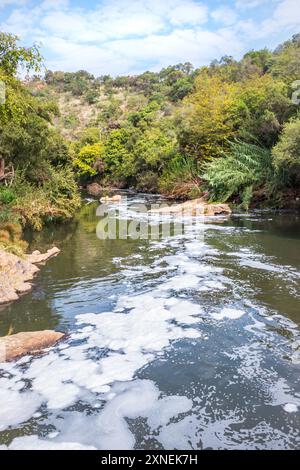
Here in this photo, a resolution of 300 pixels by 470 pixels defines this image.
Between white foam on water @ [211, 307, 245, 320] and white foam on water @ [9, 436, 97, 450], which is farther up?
white foam on water @ [211, 307, 245, 320]

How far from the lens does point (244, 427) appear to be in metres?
3.94

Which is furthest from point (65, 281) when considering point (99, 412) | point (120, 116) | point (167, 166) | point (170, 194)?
point (120, 116)

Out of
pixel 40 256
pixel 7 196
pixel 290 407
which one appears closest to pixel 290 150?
pixel 40 256

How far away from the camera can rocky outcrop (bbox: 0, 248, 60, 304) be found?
7.88 metres

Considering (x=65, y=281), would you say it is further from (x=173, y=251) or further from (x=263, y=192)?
(x=263, y=192)

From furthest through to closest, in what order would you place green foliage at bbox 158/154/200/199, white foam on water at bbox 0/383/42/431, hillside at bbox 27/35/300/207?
green foliage at bbox 158/154/200/199 → hillside at bbox 27/35/300/207 → white foam on water at bbox 0/383/42/431

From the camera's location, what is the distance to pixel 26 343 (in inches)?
225

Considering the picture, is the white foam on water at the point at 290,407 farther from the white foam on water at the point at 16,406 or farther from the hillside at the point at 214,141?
the hillside at the point at 214,141

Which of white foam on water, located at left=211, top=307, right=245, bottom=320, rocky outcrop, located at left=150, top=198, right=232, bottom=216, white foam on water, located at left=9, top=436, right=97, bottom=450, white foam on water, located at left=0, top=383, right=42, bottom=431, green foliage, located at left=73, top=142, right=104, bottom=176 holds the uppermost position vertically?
green foliage, located at left=73, top=142, right=104, bottom=176

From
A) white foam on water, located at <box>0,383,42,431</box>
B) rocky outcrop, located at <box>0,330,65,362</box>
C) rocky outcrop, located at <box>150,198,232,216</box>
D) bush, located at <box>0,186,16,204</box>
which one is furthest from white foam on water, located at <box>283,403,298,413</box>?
rocky outcrop, located at <box>150,198,232,216</box>

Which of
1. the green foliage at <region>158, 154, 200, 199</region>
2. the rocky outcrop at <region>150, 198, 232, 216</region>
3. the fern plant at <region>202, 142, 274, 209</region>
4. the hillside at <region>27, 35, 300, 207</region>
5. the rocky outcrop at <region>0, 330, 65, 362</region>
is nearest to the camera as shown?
the rocky outcrop at <region>0, 330, 65, 362</region>

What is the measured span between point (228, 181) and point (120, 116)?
41.5 m

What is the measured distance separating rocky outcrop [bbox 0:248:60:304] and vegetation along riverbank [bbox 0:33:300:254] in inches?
45.0

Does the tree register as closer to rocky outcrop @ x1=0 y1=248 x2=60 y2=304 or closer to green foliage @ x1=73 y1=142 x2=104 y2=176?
rocky outcrop @ x1=0 y1=248 x2=60 y2=304
